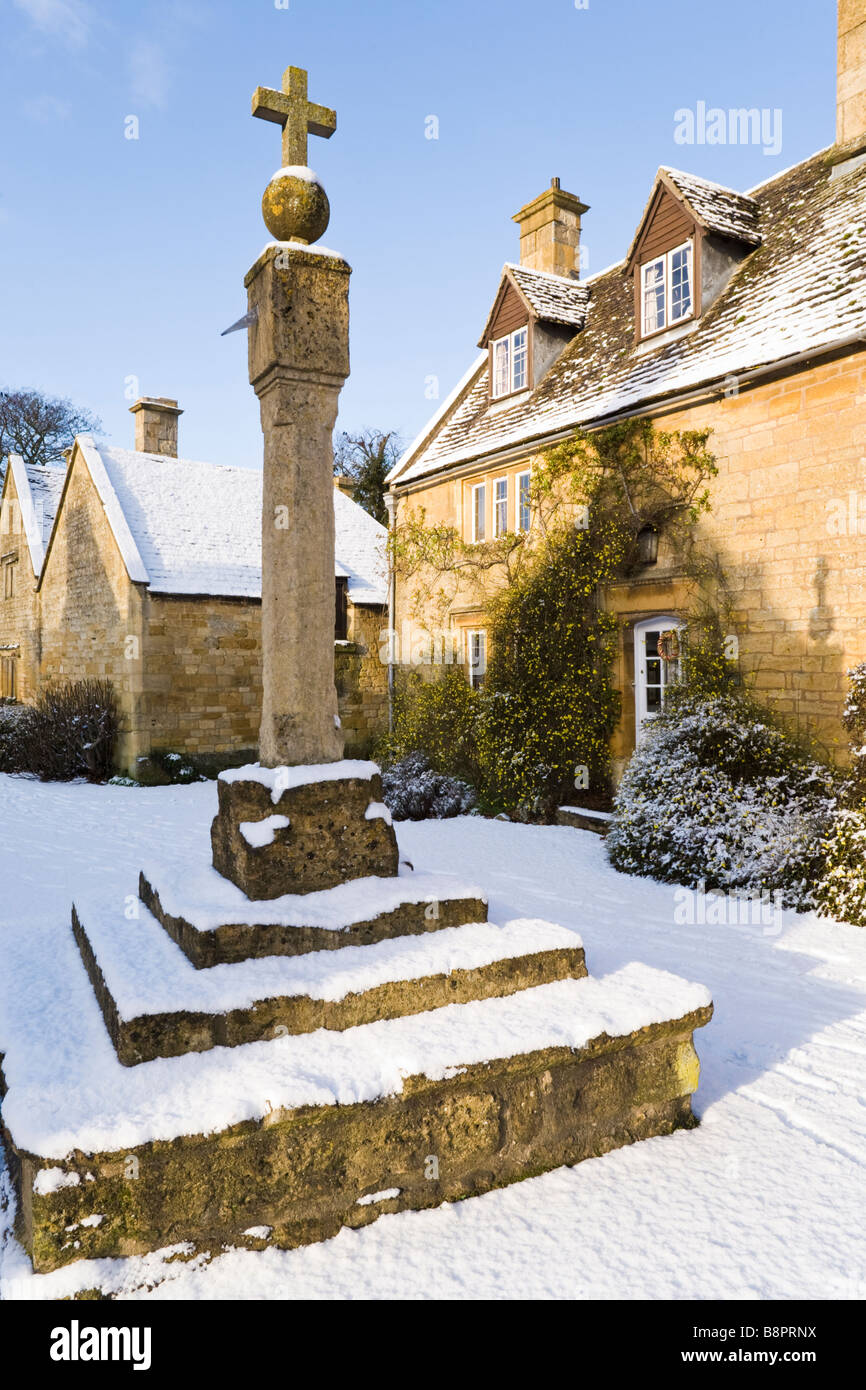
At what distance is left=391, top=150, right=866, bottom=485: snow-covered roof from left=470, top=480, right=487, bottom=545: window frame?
0.54 meters

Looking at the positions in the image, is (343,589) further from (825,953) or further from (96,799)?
(825,953)

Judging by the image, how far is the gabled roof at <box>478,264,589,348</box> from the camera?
13.2 metres

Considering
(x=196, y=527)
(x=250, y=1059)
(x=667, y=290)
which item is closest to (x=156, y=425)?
(x=196, y=527)

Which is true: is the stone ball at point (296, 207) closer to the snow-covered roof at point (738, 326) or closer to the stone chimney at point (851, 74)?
the snow-covered roof at point (738, 326)

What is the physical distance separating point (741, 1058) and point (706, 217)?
10.3m

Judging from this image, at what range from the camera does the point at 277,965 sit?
11.3 ft

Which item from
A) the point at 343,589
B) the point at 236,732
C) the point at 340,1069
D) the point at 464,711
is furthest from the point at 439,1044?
the point at 343,589

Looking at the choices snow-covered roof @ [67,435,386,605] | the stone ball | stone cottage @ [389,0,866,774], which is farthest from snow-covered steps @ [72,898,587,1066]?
snow-covered roof @ [67,435,386,605]

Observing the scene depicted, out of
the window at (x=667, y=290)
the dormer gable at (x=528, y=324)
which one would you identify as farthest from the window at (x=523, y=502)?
the window at (x=667, y=290)

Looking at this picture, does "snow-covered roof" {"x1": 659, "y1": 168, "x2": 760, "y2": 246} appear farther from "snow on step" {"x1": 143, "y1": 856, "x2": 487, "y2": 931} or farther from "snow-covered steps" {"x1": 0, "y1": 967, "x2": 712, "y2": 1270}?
"snow-covered steps" {"x1": 0, "y1": 967, "x2": 712, "y2": 1270}

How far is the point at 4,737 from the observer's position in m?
16.8

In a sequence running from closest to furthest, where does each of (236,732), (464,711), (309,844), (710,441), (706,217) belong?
(309,844)
(710,441)
(706,217)
(464,711)
(236,732)

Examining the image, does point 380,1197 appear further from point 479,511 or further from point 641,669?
point 479,511

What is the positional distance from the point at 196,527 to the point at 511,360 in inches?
282
